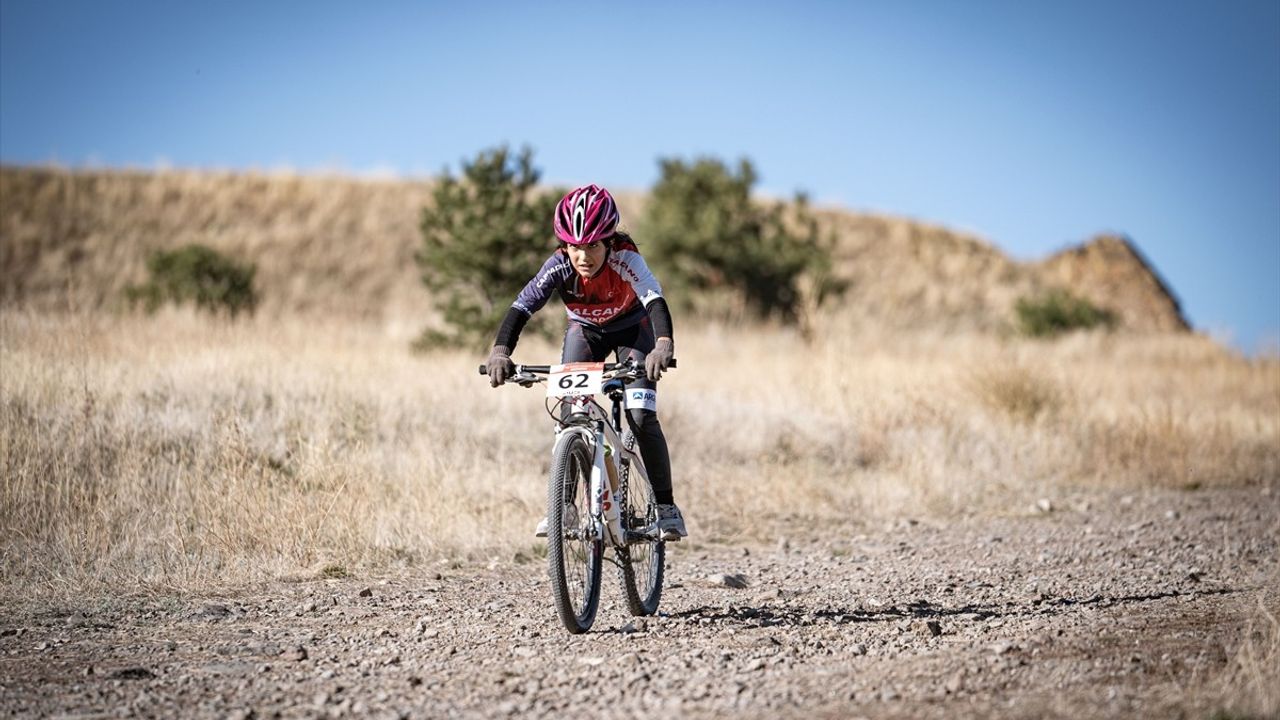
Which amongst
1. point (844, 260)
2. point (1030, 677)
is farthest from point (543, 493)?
point (844, 260)

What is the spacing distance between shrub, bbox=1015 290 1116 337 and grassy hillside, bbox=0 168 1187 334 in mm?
3572

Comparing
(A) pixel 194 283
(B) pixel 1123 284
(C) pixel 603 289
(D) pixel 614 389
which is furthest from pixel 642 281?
(B) pixel 1123 284

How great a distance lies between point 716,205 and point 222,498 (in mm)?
19086

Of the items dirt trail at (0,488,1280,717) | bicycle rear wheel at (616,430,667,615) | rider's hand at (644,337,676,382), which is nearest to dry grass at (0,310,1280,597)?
dirt trail at (0,488,1280,717)

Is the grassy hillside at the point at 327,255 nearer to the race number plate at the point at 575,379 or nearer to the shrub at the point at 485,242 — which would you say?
the shrub at the point at 485,242

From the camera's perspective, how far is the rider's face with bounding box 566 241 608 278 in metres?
5.89

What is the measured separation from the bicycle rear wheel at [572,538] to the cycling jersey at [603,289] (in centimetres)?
86

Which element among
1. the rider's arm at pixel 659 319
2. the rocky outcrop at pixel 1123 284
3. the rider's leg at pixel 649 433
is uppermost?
A: the rocky outcrop at pixel 1123 284

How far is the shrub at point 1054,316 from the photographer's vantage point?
29609 millimetres

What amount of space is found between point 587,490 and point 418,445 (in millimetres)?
4586

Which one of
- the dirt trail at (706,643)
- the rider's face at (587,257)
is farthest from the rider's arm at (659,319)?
the dirt trail at (706,643)

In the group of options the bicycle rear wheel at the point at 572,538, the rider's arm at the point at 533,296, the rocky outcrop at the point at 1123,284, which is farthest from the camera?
the rocky outcrop at the point at 1123,284

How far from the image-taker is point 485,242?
16.0m

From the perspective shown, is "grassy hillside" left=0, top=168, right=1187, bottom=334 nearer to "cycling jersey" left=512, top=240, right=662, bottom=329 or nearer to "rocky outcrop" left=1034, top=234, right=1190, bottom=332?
"rocky outcrop" left=1034, top=234, right=1190, bottom=332
